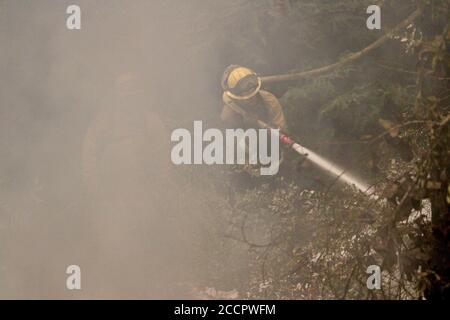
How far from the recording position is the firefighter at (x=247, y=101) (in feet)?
25.5

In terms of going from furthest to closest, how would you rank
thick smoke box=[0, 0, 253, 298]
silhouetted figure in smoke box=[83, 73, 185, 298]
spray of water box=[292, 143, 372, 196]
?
thick smoke box=[0, 0, 253, 298]
silhouetted figure in smoke box=[83, 73, 185, 298]
spray of water box=[292, 143, 372, 196]

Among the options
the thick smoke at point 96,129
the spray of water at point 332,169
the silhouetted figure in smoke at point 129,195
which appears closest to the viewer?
the spray of water at point 332,169

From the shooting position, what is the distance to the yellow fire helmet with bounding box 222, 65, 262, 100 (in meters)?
7.71

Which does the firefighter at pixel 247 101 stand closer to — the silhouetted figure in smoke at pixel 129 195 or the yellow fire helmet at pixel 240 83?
the yellow fire helmet at pixel 240 83

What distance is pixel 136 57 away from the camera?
8641 millimetres

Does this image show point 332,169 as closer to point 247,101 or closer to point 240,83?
point 247,101

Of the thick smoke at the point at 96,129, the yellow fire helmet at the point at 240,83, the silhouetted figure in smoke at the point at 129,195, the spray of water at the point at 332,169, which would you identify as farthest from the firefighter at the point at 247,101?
the silhouetted figure in smoke at the point at 129,195

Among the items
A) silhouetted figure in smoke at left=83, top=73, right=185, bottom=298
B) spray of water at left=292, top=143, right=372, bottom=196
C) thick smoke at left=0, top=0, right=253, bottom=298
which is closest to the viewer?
spray of water at left=292, top=143, right=372, bottom=196

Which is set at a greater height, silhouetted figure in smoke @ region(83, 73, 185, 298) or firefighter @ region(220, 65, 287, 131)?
firefighter @ region(220, 65, 287, 131)

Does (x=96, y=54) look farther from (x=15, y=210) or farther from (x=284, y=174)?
(x=284, y=174)

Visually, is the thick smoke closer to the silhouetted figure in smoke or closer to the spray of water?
the silhouetted figure in smoke

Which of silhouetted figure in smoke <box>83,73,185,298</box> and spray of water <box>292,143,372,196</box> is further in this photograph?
silhouetted figure in smoke <box>83,73,185,298</box>

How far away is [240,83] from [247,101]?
0.19 metres

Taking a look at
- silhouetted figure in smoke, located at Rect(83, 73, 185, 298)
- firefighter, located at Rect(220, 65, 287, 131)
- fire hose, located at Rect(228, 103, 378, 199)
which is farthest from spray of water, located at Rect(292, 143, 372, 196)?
silhouetted figure in smoke, located at Rect(83, 73, 185, 298)
